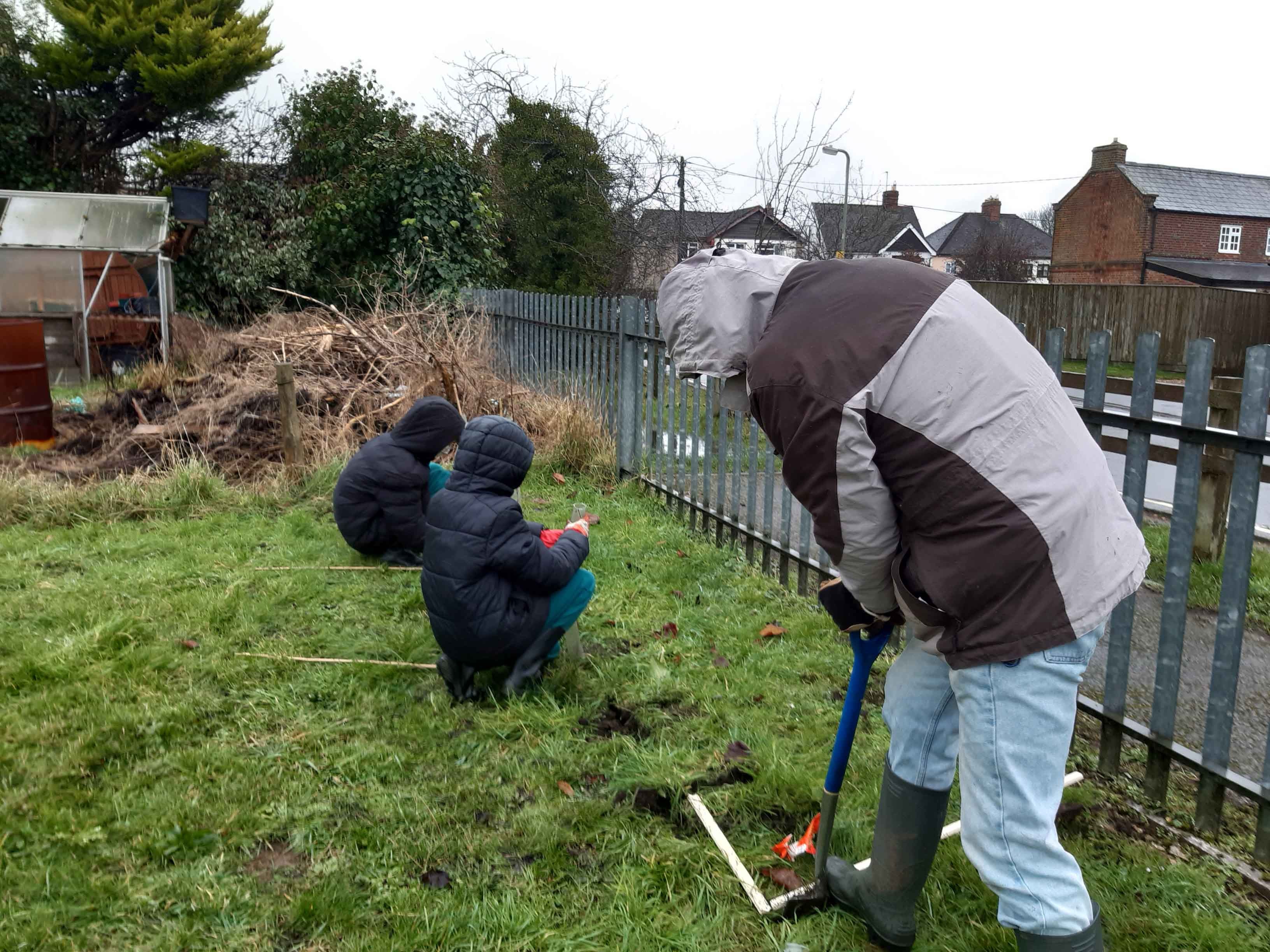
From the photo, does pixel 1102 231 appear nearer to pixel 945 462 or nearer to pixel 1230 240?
pixel 1230 240

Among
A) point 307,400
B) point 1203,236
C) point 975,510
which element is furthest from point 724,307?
point 1203,236

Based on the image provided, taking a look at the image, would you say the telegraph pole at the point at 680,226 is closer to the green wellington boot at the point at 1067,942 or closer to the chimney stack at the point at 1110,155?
the green wellington boot at the point at 1067,942

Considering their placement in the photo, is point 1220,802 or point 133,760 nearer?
point 1220,802

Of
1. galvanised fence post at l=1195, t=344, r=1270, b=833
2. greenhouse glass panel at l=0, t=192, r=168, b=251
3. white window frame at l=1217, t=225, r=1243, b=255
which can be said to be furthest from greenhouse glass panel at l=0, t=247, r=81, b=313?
white window frame at l=1217, t=225, r=1243, b=255

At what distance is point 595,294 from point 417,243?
172 inches

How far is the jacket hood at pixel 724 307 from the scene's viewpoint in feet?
7.22

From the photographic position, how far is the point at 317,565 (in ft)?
19.1

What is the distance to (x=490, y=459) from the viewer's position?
378 cm

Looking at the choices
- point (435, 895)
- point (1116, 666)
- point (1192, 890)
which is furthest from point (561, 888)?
point (1116, 666)

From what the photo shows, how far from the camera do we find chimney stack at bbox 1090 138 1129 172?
139 ft

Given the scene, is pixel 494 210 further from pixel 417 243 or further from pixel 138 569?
pixel 138 569

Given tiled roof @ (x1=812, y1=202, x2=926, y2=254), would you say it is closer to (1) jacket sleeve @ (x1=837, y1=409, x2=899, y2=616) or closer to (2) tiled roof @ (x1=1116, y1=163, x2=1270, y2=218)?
(1) jacket sleeve @ (x1=837, y1=409, x2=899, y2=616)

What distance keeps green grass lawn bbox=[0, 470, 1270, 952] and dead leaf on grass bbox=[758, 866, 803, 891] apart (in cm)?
6

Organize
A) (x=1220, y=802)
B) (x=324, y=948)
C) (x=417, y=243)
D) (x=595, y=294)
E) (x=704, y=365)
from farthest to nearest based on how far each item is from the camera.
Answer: (x=595, y=294) < (x=417, y=243) < (x=1220, y=802) < (x=324, y=948) < (x=704, y=365)
